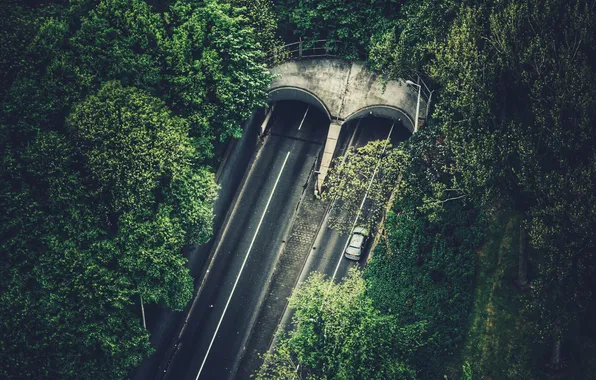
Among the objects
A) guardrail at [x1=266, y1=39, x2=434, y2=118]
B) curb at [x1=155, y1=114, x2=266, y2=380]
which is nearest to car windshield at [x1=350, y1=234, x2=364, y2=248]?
curb at [x1=155, y1=114, x2=266, y2=380]

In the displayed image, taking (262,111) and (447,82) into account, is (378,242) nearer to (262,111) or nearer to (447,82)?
(447,82)

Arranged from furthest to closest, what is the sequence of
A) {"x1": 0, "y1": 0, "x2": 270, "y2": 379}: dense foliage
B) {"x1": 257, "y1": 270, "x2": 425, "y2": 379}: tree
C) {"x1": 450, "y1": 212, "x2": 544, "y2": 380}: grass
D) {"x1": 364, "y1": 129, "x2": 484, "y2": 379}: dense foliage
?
{"x1": 364, "y1": 129, "x2": 484, "y2": 379}: dense foliage
{"x1": 450, "y1": 212, "x2": 544, "y2": 380}: grass
{"x1": 0, "y1": 0, "x2": 270, "y2": 379}: dense foliage
{"x1": 257, "y1": 270, "x2": 425, "y2": 379}: tree

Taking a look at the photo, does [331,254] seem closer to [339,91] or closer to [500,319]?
[500,319]

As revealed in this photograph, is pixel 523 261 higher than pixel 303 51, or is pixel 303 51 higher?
pixel 303 51

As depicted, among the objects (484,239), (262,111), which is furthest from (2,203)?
(484,239)

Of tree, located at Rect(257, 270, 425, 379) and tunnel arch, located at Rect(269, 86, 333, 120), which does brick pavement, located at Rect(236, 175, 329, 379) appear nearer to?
tree, located at Rect(257, 270, 425, 379)

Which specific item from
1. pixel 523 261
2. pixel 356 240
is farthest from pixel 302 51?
pixel 523 261
